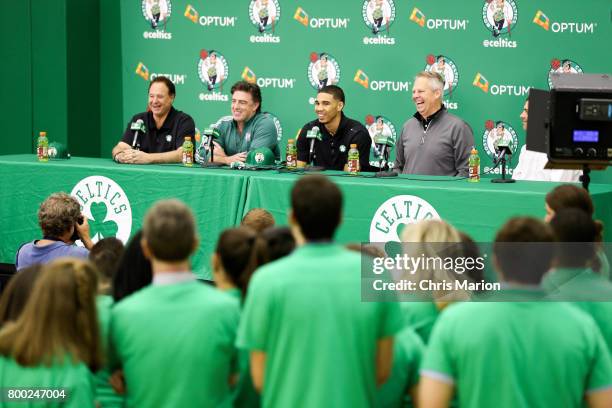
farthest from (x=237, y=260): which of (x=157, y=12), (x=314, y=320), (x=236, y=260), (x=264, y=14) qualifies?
(x=157, y=12)

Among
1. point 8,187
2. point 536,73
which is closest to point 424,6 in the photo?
point 536,73

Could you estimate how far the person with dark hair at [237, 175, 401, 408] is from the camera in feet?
9.12

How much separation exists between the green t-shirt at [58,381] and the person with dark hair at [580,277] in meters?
1.51

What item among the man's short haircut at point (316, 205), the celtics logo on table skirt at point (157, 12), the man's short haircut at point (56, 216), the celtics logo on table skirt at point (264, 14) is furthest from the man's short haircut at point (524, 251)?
the celtics logo on table skirt at point (157, 12)

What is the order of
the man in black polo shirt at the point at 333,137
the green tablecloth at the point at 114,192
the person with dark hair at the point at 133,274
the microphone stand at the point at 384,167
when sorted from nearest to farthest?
the person with dark hair at the point at 133,274 → the microphone stand at the point at 384,167 → the green tablecloth at the point at 114,192 → the man in black polo shirt at the point at 333,137

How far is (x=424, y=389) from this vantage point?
274 centimetres

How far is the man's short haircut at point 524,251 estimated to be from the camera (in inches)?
108

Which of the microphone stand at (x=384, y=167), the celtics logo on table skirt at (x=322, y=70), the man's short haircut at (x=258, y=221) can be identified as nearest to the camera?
the man's short haircut at (x=258, y=221)

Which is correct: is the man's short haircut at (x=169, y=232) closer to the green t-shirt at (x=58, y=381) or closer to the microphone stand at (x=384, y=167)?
the green t-shirt at (x=58, y=381)

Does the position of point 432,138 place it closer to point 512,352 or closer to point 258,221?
point 258,221

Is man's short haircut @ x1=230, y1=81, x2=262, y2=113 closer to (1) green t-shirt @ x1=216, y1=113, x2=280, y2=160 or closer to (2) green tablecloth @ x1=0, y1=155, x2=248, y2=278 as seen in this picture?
(1) green t-shirt @ x1=216, y1=113, x2=280, y2=160

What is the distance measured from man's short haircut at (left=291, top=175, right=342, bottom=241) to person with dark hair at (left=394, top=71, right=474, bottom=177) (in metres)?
4.40

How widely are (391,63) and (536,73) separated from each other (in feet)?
4.12

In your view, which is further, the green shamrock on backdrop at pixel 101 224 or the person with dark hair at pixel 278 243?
the green shamrock on backdrop at pixel 101 224
